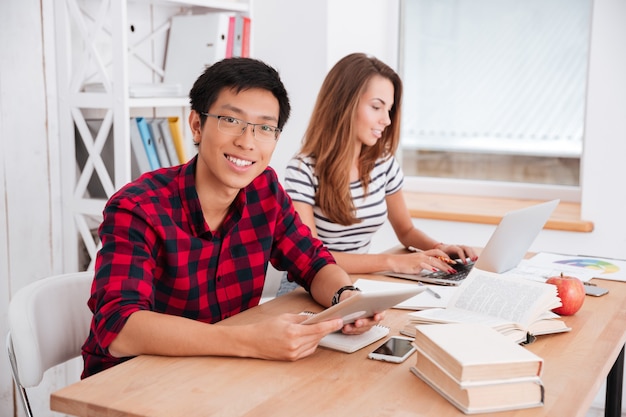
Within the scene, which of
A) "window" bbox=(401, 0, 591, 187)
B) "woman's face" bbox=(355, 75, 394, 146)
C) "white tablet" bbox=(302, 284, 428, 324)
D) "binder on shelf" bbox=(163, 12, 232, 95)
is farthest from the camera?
"window" bbox=(401, 0, 591, 187)

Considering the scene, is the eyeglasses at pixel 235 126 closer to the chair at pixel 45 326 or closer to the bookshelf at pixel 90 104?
the chair at pixel 45 326

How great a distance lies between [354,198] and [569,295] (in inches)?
35.1

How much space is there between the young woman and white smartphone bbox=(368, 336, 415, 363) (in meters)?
0.77

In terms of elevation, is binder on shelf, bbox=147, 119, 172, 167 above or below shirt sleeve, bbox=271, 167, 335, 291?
above

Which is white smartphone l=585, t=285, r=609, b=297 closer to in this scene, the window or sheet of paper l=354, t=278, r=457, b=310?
sheet of paper l=354, t=278, r=457, b=310

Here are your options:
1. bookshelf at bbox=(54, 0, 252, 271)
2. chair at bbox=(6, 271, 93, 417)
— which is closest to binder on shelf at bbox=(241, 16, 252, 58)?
bookshelf at bbox=(54, 0, 252, 271)

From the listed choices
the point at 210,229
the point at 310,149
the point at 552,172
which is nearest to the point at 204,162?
the point at 210,229

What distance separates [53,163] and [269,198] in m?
1.03

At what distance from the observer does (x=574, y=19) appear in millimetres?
3408

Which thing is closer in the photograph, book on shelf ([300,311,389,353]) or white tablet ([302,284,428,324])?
white tablet ([302,284,428,324])

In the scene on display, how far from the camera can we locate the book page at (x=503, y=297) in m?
1.60

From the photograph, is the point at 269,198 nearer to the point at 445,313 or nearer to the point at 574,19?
the point at 445,313

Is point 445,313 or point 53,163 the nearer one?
point 445,313

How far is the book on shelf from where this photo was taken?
4.89 ft
